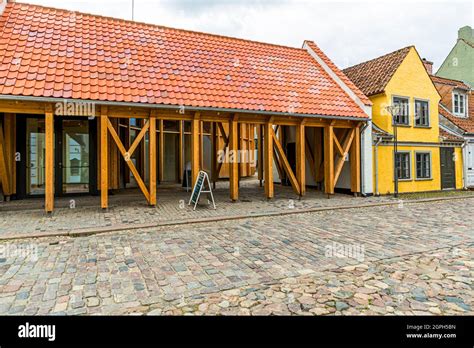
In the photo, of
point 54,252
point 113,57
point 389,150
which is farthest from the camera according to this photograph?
point 389,150

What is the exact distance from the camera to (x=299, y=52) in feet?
48.3

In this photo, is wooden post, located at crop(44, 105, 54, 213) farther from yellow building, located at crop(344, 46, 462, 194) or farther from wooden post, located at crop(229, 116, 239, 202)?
yellow building, located at crop(344, 46, 462, 194)

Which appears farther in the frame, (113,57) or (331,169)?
(331,169)

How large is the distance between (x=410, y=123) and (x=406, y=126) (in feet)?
1.18

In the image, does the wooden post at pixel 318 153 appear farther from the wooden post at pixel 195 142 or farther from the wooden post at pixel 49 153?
the wooden post at pixel 49 153

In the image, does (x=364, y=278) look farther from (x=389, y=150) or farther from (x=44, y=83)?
(x=389, y=150)

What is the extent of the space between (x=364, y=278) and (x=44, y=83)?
27.7 feet

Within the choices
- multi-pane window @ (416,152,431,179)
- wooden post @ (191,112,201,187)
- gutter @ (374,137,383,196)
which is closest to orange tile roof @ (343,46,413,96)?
gutter @ (374,137,383,196)

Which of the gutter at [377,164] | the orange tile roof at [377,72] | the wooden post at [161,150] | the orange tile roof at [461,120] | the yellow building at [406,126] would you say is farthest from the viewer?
the wooden post at [161,150]

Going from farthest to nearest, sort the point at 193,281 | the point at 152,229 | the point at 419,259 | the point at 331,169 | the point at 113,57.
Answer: the point at 331,169, the point at 113,57, the point at 152,229, the point at 419,259, the point at 193,281

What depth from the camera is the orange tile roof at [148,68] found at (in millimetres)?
8250

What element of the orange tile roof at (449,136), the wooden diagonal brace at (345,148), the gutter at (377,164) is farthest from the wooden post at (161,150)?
the orange tile roof at (449,136)

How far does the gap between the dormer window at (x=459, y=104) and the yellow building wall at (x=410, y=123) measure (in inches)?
148

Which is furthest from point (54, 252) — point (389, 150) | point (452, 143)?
point (452, 143)
